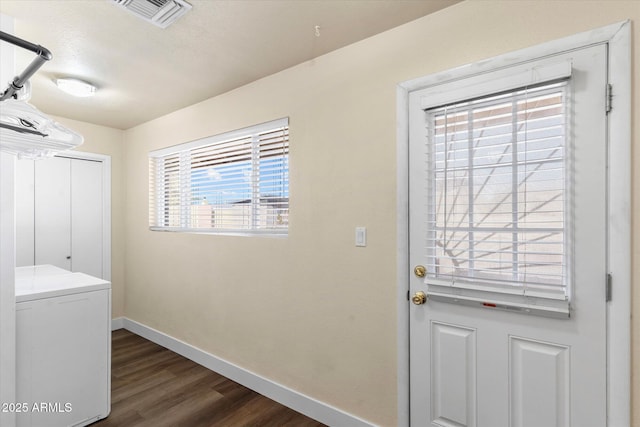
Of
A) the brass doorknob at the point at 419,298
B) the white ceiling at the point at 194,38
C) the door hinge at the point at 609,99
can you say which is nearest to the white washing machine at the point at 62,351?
the white ceiling at the point at 194,38

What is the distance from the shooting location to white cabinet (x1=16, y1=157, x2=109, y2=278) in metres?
3.41

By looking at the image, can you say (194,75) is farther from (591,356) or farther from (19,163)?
(591,356)

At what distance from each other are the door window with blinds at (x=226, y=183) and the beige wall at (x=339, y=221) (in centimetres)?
11

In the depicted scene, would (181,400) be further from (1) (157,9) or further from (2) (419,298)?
(1) (157,9)

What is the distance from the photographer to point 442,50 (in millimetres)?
1741

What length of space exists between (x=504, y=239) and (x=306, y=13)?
152 centimetres

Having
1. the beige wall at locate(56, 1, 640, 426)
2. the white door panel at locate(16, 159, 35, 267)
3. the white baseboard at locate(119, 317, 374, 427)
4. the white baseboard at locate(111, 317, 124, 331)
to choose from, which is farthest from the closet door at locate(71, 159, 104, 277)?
the beige wall at locate(56, 1, 640, 426)

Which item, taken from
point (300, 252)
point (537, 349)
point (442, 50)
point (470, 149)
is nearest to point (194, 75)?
point (300, 252)

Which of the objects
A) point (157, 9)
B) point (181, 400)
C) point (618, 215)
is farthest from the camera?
point (181, 400)

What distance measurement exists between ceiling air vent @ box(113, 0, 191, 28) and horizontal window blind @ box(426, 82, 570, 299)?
1.42 metres

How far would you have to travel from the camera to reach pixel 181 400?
2486mm

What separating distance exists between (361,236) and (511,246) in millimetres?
801

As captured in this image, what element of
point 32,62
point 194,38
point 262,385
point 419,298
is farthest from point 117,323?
point 32,62

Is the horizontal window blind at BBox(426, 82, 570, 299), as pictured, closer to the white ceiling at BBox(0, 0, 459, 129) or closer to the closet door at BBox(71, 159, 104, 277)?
the white ceiling at BBox(0, 0, 459, 129)
